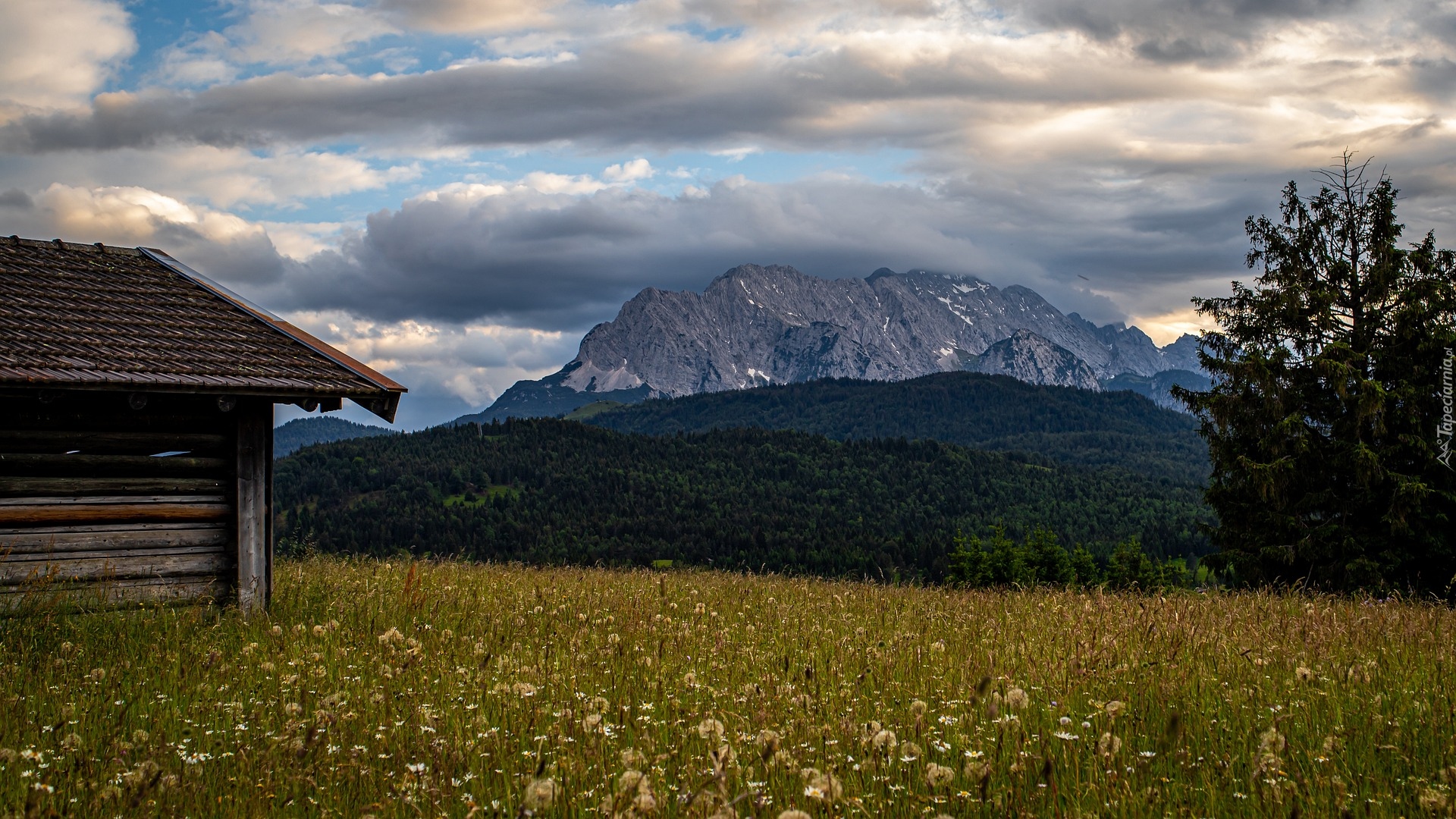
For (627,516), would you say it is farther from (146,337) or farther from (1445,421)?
(146,337)

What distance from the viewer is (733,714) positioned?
418cm

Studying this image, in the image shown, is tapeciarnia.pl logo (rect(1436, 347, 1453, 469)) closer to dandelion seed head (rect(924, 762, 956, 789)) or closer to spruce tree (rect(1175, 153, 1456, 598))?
spruce tree (rect(1175, 153, 1456, 598))

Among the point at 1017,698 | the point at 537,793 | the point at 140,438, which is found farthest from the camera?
the point at 140,438

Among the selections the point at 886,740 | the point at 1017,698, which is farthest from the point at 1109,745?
the point at 886,740

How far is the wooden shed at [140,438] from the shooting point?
32.0 ft

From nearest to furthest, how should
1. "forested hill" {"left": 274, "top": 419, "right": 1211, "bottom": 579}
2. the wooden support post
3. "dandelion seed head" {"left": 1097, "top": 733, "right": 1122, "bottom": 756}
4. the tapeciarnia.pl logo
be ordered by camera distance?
"dandelion seed head" {"left": 1097, "top": 733, "right": 1122, "bottom": 756}
the wooden support post
the tapeciarnia.pl logo
"forested hill" {"left": 274, "top": 419, "right": 1211, "bottom": 579}

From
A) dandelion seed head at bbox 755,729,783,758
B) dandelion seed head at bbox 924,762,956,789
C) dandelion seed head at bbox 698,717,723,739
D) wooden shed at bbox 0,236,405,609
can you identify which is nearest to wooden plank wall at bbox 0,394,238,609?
wooden shed at bbox 0,236,405,609

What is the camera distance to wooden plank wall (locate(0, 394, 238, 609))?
982 centimetres

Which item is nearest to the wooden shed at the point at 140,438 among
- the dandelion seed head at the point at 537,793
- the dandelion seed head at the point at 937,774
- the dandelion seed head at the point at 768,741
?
the dandelion seed head at the point at 768,741

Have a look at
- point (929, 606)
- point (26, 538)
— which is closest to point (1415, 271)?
point (929, 606)

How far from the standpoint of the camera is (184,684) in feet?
21.6

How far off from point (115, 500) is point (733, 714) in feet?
30.8

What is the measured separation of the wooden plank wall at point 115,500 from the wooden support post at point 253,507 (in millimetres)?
118

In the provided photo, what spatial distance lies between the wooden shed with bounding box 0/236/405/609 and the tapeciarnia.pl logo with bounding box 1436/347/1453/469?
23.4 meters
